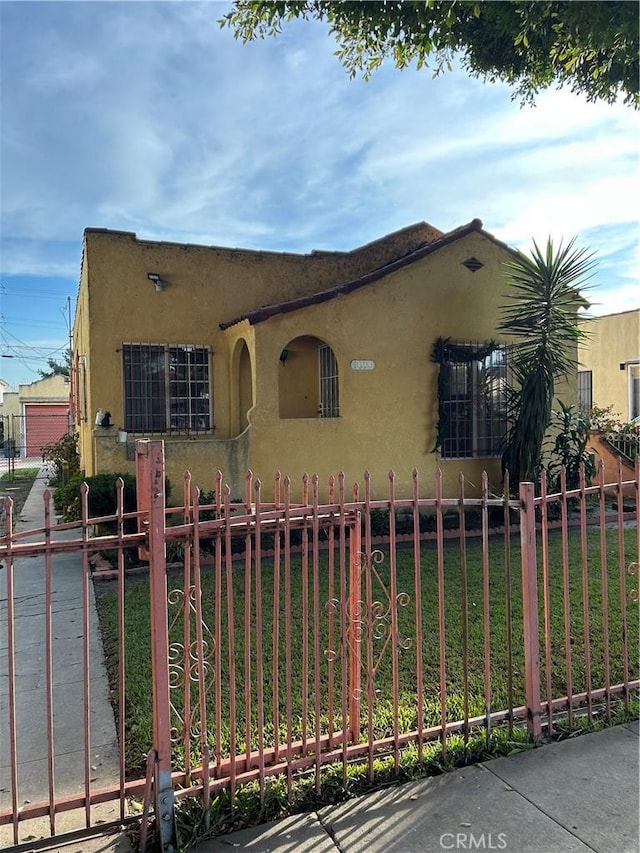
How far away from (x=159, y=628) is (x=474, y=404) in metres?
9.45

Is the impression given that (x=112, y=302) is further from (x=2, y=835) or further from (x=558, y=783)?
(x=558, y=783)

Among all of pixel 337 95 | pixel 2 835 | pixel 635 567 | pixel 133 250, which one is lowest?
pixel 2 835

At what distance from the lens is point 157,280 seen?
10117mm

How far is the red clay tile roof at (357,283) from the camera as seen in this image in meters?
9.35

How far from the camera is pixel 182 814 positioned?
9.12 ft

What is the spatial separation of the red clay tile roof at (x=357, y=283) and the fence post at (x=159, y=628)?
676 centimetres

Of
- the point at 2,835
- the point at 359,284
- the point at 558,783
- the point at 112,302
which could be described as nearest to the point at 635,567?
the point at 558,783

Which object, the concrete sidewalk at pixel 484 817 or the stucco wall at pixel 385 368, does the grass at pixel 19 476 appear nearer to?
the stucco wall at pixel 385 368

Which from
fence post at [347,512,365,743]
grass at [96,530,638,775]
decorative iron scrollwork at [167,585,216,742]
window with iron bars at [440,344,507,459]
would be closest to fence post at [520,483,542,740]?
grass at [96,530,638,775]

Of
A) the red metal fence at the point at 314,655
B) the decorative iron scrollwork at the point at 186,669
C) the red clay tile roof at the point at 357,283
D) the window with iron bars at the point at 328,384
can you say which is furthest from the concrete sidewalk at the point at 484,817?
the window with iron bars at the point at 328,384

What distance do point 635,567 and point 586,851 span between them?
74.6 inches

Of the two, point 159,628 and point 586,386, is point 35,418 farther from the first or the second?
point 159,628

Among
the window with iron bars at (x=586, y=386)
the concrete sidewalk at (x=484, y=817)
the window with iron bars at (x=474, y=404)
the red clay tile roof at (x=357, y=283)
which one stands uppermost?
the red clay tile roof at (x=357, y=283)

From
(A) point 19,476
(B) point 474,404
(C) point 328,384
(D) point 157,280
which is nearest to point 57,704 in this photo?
(D) point 157,280
